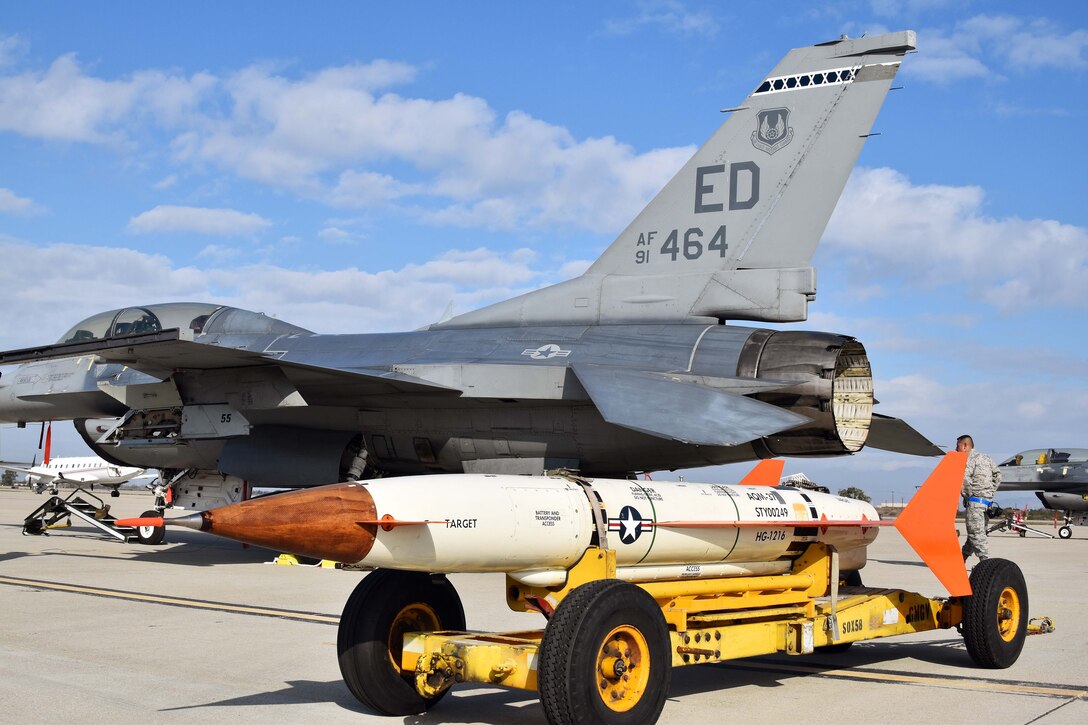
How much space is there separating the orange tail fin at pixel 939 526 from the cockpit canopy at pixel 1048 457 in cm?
2630

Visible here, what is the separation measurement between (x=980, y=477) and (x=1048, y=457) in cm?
2115

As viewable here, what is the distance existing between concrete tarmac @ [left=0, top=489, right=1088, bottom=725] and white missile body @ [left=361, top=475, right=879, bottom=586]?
2.81 ft

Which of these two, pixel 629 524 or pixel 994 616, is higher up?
pixel 629 524

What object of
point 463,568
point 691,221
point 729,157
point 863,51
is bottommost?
point 463,568

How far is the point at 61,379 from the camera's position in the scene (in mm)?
15141

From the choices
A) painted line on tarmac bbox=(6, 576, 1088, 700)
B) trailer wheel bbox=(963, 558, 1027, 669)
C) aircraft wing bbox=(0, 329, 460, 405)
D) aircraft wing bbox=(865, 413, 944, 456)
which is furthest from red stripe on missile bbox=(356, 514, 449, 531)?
aircraft wing bbox=(865, 413, 944, 456)

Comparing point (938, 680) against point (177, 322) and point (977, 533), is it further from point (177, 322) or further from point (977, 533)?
point (177, 322)

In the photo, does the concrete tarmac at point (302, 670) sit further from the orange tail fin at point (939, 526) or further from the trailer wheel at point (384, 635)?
the orange tail fin at point (939, 526)

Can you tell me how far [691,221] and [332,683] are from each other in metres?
6.56

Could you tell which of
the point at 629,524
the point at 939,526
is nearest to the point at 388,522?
the point at 629,524

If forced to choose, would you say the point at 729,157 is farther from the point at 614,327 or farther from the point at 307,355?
the point at 307,355

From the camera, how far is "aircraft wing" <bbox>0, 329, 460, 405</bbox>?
10805 millimetres

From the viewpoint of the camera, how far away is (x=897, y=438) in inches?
449

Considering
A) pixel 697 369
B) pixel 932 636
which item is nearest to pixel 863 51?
pixel 697 369
